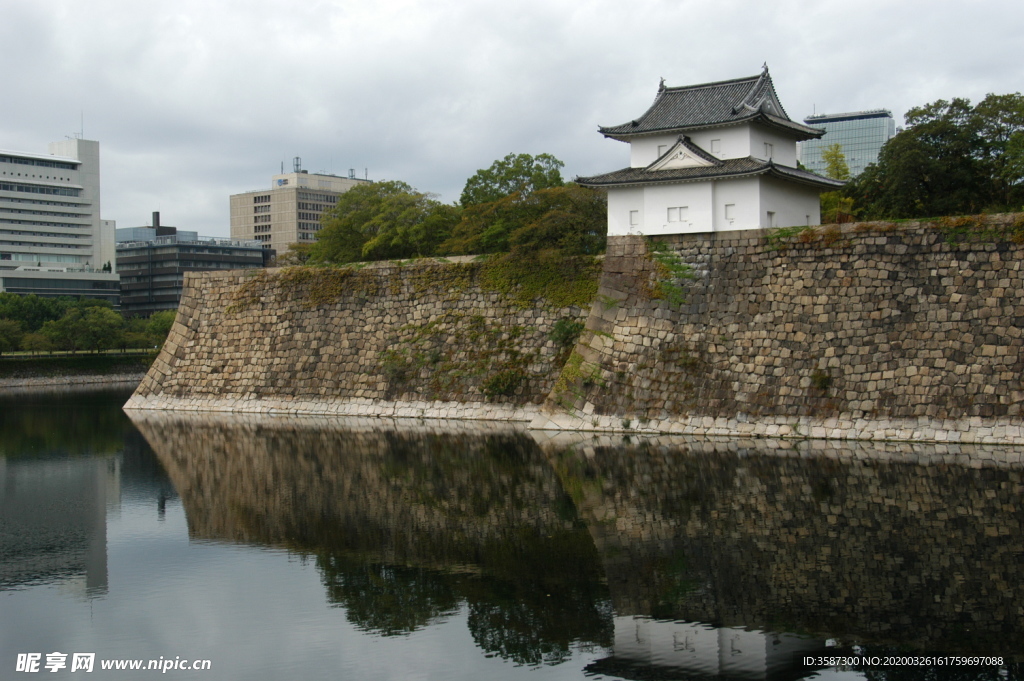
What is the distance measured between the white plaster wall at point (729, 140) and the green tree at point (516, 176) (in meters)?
11.3

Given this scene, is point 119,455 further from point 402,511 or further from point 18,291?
point 18,291

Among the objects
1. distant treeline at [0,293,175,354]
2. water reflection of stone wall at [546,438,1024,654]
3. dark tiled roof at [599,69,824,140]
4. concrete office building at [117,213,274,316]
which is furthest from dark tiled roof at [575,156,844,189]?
concrete office building at [117,213,274,316]

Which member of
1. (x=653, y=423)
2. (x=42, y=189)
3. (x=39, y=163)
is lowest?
(x=653, y=423)

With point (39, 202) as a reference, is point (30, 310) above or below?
below

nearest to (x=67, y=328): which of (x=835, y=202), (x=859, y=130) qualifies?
(x=835, y=202)

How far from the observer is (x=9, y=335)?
61.6m

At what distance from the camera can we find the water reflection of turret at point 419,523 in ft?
32.8

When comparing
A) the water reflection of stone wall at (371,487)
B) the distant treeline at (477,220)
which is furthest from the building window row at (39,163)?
the water reflection of stone wall at (371,487)

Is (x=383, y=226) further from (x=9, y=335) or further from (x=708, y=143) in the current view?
(x=9, y=335)

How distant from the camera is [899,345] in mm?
22062

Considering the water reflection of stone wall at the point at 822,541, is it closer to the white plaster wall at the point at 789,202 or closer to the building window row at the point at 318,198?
the white plaster wall at the point at 789,202

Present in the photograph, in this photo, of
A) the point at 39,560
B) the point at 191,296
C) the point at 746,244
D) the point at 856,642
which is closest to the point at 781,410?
the point at 746,244

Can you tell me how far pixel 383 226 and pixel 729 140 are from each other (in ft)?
61.4

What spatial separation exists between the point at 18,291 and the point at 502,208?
73.4 meters
